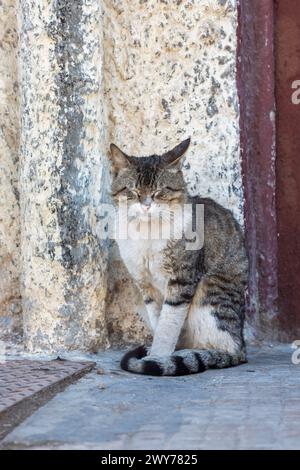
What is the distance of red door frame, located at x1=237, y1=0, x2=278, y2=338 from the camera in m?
5.23

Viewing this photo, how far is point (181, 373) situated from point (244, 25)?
6.94 ft

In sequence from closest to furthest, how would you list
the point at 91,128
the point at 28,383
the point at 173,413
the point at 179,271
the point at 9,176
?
the point at 173,413 → the point at 28,383 → the point at 179,271 → the point at 91,128 → the point at 9,176

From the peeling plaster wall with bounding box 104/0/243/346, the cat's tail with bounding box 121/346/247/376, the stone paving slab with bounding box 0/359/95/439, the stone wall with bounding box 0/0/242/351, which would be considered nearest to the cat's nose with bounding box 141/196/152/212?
the stone wall with bounding box 0/0/242/351

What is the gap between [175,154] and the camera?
4.69 metres

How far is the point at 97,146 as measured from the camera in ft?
16.0

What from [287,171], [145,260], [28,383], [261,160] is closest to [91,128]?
[145,260]

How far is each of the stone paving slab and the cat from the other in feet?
1.09

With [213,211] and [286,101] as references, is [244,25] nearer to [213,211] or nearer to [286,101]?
[286,101]

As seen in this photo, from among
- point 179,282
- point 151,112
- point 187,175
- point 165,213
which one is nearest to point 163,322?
point 179,282

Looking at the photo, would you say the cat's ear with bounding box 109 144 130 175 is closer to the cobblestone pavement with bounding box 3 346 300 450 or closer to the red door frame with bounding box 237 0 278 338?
the red door frame with bounding box 237 0 278 338

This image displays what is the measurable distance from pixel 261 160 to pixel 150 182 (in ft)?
2.82

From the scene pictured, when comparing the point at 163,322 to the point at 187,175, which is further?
the point at 187,175

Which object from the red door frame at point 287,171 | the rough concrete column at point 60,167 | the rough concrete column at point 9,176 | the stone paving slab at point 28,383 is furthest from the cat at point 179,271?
the rough concrete column at point 9,176

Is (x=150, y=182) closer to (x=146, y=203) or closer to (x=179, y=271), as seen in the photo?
(x=146, y=203)
